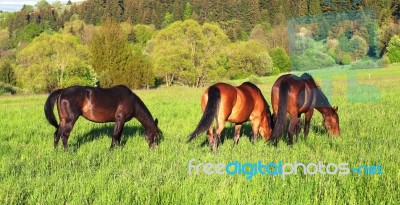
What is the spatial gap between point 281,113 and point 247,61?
61199 mm

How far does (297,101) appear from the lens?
8438 millimetres

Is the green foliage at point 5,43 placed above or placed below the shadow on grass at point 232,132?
above

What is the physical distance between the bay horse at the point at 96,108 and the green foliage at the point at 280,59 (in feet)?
225

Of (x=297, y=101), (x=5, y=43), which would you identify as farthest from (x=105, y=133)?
(x=5, y=43)

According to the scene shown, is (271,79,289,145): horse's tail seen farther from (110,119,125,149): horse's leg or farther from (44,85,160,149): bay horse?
(110,119,125,149): horse's leg

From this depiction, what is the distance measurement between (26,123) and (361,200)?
11.7 metres

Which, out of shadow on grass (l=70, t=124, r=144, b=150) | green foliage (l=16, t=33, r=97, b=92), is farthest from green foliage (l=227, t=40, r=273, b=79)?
shadow on grass (l=70, t=124, r=144, b=150)

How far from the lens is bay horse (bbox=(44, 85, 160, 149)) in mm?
8062

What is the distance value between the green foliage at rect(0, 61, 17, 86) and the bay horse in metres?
62.5

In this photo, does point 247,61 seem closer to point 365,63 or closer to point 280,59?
point 280,59

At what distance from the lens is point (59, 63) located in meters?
47.8

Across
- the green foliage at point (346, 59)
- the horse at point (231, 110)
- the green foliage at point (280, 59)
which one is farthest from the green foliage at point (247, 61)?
the green foliage at point (346, 59)

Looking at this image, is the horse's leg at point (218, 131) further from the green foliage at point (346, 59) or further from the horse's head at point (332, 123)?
the horse's head at point (332, 123)

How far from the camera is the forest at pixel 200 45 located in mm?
7234
